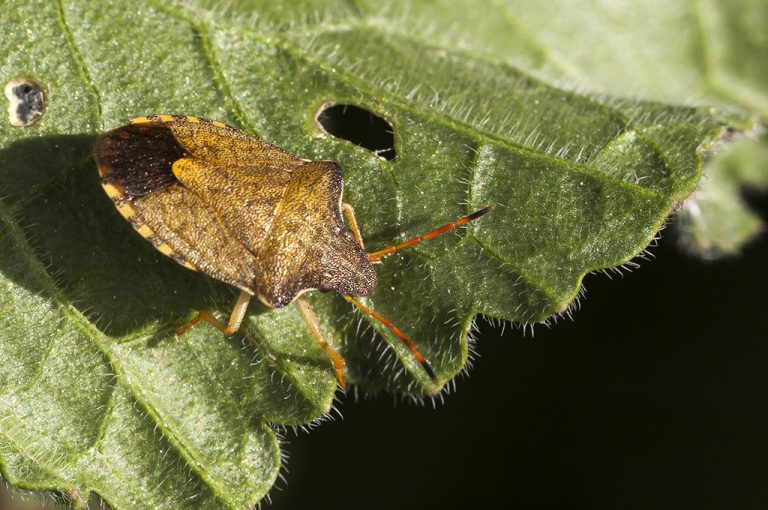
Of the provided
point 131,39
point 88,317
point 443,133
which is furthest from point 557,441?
point 131,39

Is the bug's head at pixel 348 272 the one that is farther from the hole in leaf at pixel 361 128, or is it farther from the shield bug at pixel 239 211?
the hole in leaf at pixel 361 128

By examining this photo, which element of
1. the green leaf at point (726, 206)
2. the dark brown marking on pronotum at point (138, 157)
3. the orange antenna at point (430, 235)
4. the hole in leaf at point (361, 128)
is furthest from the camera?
the green leaf at point (726, 206)

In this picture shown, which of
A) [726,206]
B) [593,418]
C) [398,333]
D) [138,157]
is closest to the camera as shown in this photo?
[138,157]

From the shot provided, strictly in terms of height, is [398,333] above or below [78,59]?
below

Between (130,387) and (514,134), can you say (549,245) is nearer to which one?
(514,134)

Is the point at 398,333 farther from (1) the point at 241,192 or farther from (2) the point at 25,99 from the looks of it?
(2) the point at 25,99

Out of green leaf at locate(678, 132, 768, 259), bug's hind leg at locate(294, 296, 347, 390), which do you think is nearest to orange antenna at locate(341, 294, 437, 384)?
bug's hind leg at locate(294, 296, 347, 390)

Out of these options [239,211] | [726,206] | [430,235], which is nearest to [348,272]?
[430,235]

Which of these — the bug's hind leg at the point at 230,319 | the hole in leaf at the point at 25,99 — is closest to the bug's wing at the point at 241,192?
the bug's hind leg at the point at 230,319
